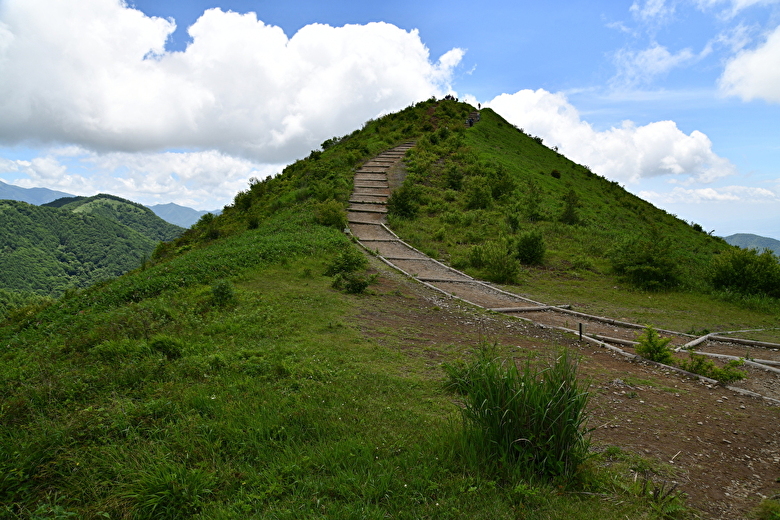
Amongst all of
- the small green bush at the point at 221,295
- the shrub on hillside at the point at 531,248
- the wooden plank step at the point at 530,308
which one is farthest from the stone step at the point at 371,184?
the small green bush at the point at 221,295

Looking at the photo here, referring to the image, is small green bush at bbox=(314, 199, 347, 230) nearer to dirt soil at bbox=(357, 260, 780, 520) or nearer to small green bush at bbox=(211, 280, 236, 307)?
small green bush at bbox=(211, 280, 236, 307)

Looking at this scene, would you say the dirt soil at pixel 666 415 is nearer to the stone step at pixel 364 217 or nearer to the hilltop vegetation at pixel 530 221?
the hilltop vegetation at pixel 530 221

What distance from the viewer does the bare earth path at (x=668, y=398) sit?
3764 mm

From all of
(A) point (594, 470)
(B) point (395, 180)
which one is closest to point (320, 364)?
(A) point (594, 470)

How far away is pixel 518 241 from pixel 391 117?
29627 millimetres

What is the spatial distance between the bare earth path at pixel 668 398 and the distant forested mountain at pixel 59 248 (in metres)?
106

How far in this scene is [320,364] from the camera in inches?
233

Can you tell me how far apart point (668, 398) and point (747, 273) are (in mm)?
10794

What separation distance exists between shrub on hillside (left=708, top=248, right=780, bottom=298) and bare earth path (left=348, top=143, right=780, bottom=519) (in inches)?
240

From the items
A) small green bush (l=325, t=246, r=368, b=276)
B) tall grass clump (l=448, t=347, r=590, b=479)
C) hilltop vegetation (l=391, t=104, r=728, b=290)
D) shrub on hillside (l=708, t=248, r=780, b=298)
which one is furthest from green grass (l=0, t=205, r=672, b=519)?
shrub on hillside (l=708, t=248, r=780, b=298)

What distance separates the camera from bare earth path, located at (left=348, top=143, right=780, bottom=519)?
12.3 feet

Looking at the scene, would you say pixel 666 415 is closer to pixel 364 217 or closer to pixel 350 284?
pixel 350 284

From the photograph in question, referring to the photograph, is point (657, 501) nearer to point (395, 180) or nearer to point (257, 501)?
point (257, 501)

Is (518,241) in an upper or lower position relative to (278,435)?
upper
